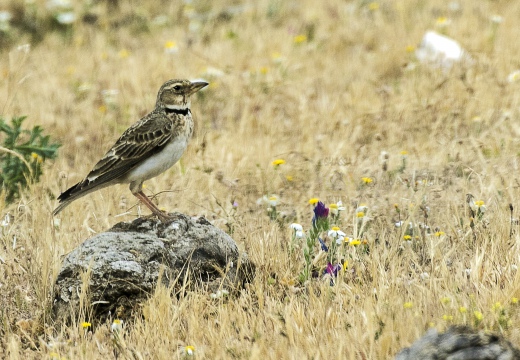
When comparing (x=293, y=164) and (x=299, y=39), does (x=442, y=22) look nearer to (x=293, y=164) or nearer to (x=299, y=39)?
(x=299, y=39)

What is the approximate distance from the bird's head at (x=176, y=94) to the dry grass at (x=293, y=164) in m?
0.71

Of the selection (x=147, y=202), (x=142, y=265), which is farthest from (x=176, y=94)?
(x=142, y=265)

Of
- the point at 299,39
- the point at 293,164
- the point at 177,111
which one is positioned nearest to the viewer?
the point at 177,111

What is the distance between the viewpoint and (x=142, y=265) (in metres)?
4.92

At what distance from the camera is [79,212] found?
6.41 meters

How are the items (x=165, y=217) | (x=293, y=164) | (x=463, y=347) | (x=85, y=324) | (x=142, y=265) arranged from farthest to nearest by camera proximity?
(x=293, y=164) < (x=165, y=217) < (x=142, y=265) < (x=85, y=324) < (x=463, y=347)

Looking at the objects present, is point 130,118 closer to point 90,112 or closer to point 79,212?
point 90,112

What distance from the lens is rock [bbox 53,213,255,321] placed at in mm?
4859

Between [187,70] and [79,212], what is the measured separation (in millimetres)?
4169

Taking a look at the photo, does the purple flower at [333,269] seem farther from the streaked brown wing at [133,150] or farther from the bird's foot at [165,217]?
the streaked brown wing at [133,150]

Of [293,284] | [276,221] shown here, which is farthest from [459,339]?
[276,221]

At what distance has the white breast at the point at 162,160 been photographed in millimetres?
5621

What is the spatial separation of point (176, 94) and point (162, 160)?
56cm

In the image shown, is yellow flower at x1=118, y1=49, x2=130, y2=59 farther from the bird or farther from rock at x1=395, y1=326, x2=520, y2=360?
rock at x1=395, y1=326, x2=520, y2=360
